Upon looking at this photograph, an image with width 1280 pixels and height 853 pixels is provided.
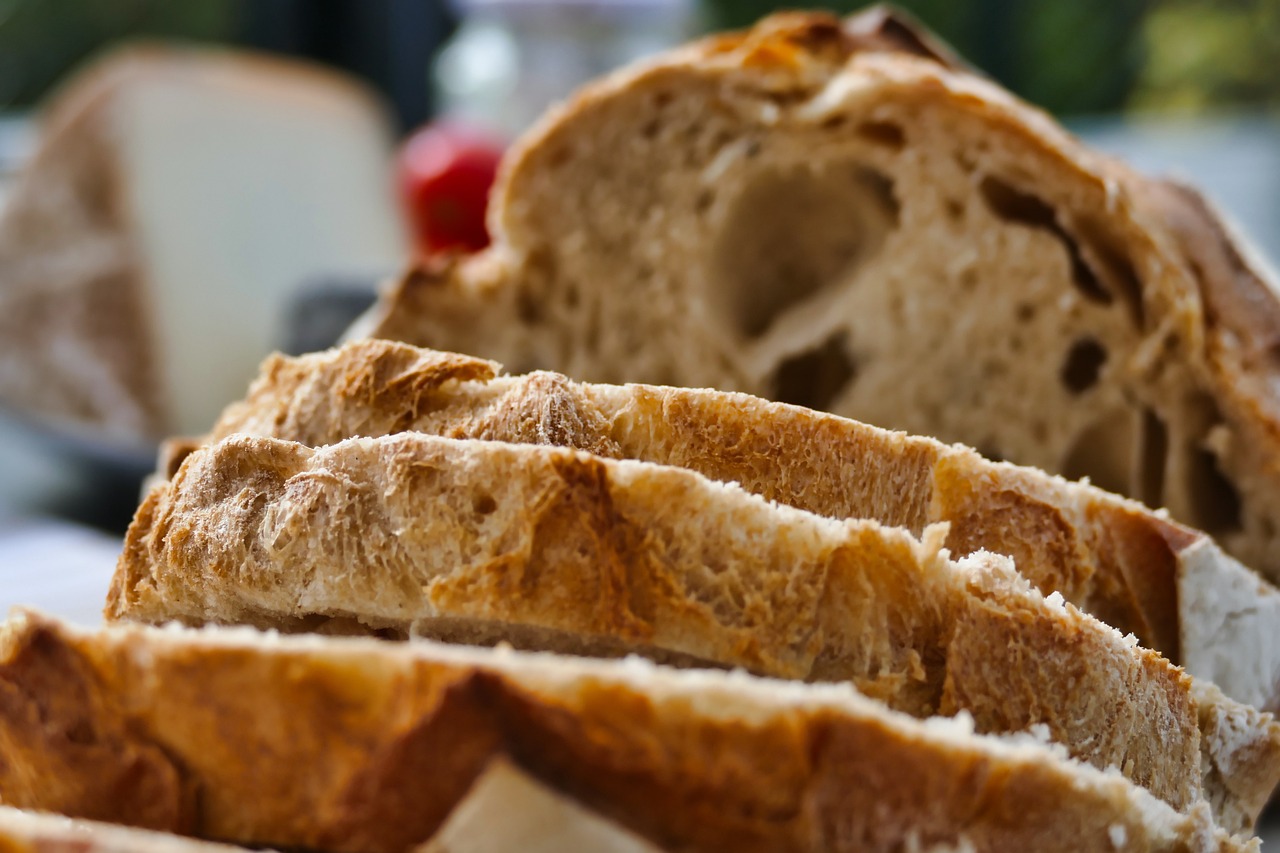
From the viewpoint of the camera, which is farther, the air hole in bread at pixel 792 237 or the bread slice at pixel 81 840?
the air hole in bread at pixel 792 237

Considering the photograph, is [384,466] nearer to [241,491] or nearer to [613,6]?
[241,491]

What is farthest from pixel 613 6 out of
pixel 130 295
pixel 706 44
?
pixel 706 44

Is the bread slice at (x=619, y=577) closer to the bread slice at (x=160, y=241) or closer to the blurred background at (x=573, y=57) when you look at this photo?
the bread slice at (x=160, y=241)

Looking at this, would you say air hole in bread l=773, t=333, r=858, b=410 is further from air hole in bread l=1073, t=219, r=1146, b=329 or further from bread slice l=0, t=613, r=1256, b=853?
bread slice l=0, t=613, r=1256, b=853

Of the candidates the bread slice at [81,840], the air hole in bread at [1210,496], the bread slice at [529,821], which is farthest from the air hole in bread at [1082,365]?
the bread slice at [81,840]

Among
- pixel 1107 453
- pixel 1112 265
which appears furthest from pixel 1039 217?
pixel 1107 453
